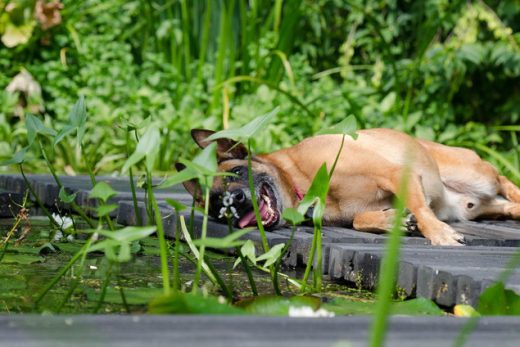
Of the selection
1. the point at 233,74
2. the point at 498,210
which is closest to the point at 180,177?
the point at 498,210

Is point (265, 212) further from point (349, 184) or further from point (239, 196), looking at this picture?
point (349, 184)

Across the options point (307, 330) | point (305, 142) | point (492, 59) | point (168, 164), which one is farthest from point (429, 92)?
point (307, 330)

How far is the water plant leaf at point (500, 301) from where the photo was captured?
6.12ft

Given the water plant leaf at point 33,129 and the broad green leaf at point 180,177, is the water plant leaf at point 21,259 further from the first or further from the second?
the broad green leaf at point 180,177

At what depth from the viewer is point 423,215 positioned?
150 inches

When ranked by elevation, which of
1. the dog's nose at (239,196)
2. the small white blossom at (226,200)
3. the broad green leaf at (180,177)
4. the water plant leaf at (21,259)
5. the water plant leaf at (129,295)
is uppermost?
the broad green leaf at (180,177)

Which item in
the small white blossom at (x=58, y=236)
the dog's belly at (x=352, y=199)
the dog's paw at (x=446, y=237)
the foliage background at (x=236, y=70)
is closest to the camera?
the small white blossom at (x=58, y=236)

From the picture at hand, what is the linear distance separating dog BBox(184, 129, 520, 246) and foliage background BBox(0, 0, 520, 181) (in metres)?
2.81

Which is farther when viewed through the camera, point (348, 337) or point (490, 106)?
point (490, 106)

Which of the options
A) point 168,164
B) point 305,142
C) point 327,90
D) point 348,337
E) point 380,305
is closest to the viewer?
point 380,305

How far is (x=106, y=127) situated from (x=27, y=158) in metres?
4.72

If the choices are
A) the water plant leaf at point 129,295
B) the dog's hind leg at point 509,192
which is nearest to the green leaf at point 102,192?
the water plant leaf at point 129,295

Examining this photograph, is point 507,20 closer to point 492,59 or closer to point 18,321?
→ point 492,59

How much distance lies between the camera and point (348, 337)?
120 centimetres
